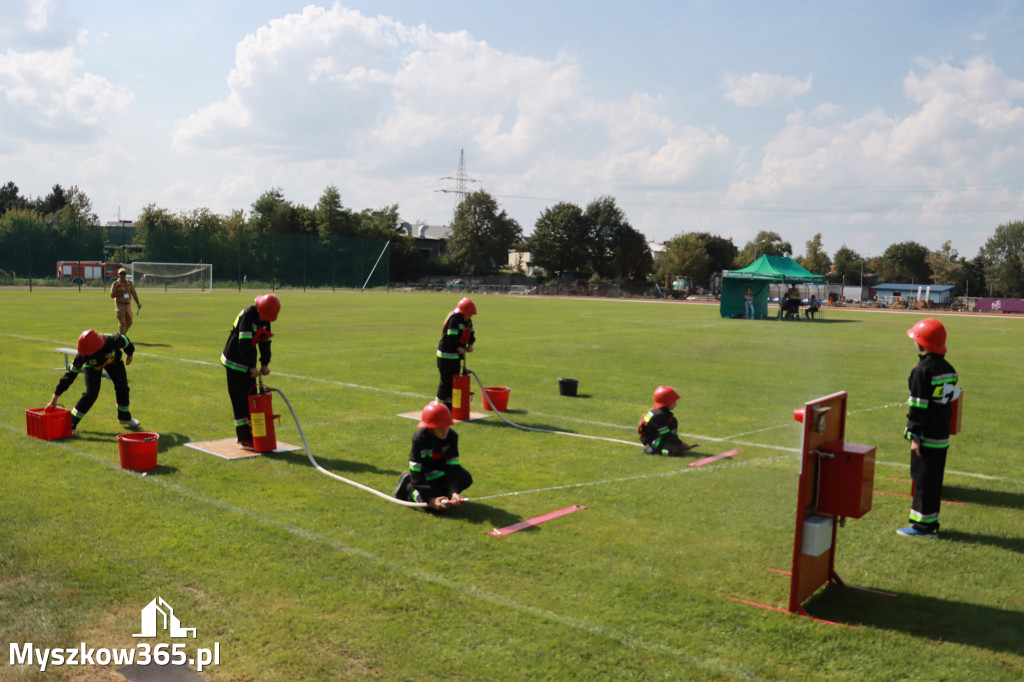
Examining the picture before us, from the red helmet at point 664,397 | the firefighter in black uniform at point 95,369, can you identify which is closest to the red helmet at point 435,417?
the red helmet at point 664,397

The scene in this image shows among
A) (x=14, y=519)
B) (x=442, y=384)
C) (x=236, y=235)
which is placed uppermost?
(x=236, y=235)

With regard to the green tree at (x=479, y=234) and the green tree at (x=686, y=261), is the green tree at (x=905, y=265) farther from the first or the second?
the green tree at (x=479, y=234)

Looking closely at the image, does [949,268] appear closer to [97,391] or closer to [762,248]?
[762,248]

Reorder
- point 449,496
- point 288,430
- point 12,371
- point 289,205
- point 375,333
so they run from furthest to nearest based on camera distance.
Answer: point 289,205 < point 375,333 < point 12,371 < point 288,430 < point 449,496

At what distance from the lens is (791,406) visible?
14055 mm

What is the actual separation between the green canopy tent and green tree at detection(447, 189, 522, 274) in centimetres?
6677

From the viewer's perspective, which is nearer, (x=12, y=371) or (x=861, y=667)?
(x=861, y=667)

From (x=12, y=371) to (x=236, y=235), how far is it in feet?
200

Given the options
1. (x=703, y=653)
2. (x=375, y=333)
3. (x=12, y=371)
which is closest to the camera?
(x=703, y=653)

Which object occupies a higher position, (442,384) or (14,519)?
(442,384)

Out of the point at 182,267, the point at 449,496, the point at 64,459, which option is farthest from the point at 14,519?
the point at 182,267

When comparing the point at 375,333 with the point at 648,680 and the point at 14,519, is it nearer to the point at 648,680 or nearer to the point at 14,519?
the point at 14,519

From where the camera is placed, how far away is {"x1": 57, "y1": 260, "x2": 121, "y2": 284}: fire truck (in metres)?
67.6

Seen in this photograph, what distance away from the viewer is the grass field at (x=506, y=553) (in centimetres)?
477
